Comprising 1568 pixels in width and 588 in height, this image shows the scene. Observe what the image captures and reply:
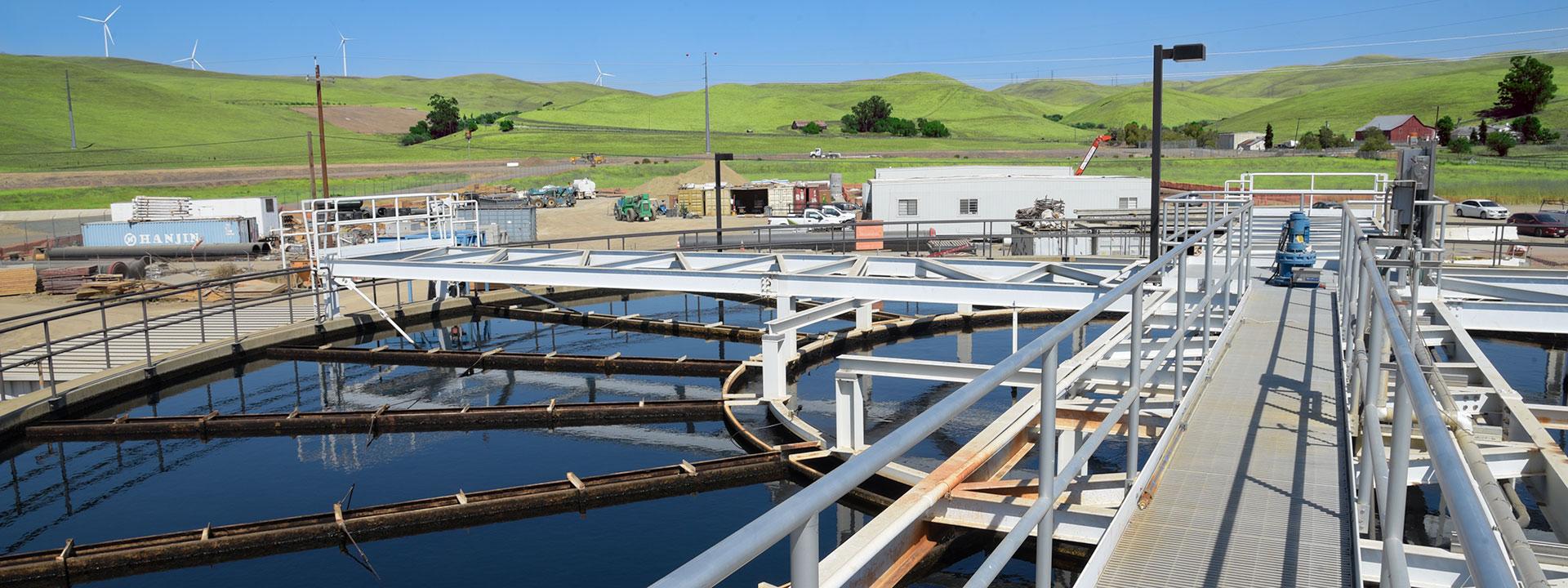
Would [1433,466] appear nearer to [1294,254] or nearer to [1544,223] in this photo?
[1294,254]

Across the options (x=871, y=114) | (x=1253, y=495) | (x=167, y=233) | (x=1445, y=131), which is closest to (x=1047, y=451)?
(x=1253, y=495)

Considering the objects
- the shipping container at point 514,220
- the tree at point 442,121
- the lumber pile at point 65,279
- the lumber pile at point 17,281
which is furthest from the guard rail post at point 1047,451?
the tree at point 442,121

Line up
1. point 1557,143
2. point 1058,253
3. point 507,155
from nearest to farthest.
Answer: point 1058,253, point 1557,143, point 507,155

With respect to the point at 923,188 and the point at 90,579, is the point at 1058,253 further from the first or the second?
the point at 90,579

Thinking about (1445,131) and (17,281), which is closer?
(17,281)

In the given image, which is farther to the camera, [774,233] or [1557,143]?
[1557,143]

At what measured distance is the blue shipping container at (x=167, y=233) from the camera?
42.8m

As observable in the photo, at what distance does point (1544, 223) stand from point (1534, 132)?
77872 mm

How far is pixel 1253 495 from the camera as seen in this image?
245 inches

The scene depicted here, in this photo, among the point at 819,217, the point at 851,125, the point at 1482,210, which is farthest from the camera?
the point at 851,125

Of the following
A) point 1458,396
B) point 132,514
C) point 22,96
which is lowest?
point 132,514

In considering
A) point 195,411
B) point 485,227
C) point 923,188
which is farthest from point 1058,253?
point 195,411

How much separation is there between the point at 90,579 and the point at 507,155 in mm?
109601

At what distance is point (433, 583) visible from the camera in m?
12.0
